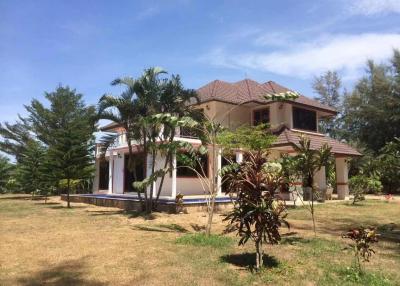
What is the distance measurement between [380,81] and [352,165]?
12.3 m

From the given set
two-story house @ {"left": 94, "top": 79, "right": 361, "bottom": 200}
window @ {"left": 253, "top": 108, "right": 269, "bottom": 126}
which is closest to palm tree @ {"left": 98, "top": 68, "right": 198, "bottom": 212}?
two-story house @ {"left": 94, "top": 79, "right": 361, "bottom": 200}

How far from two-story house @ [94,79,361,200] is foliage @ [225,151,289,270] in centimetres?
1420

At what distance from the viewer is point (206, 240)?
37.3 ft

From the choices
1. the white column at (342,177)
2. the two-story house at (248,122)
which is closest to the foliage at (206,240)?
the two-story house at (248,122)

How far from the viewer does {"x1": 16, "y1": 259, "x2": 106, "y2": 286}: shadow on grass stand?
7.42m

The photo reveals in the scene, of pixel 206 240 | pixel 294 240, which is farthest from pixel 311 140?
pixel 206 240

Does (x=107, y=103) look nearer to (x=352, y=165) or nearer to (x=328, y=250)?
(x=328, y=250)

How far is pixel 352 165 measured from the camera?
35.8 meters

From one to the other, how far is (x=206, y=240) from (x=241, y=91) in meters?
18.0

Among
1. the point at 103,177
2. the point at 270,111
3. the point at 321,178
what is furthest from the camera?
the point at 103,177

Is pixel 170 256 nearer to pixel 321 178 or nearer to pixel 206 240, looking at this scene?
pixel 206 240

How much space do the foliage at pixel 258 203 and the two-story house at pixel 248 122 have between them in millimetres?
14203

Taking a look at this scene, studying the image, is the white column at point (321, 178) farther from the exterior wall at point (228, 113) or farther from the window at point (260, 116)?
the exterior wall at point (228, 113)

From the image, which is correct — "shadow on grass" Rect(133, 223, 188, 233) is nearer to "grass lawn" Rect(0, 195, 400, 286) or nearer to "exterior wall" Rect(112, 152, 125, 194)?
"grass lawn" Rect(0, 195, 400, 286)
